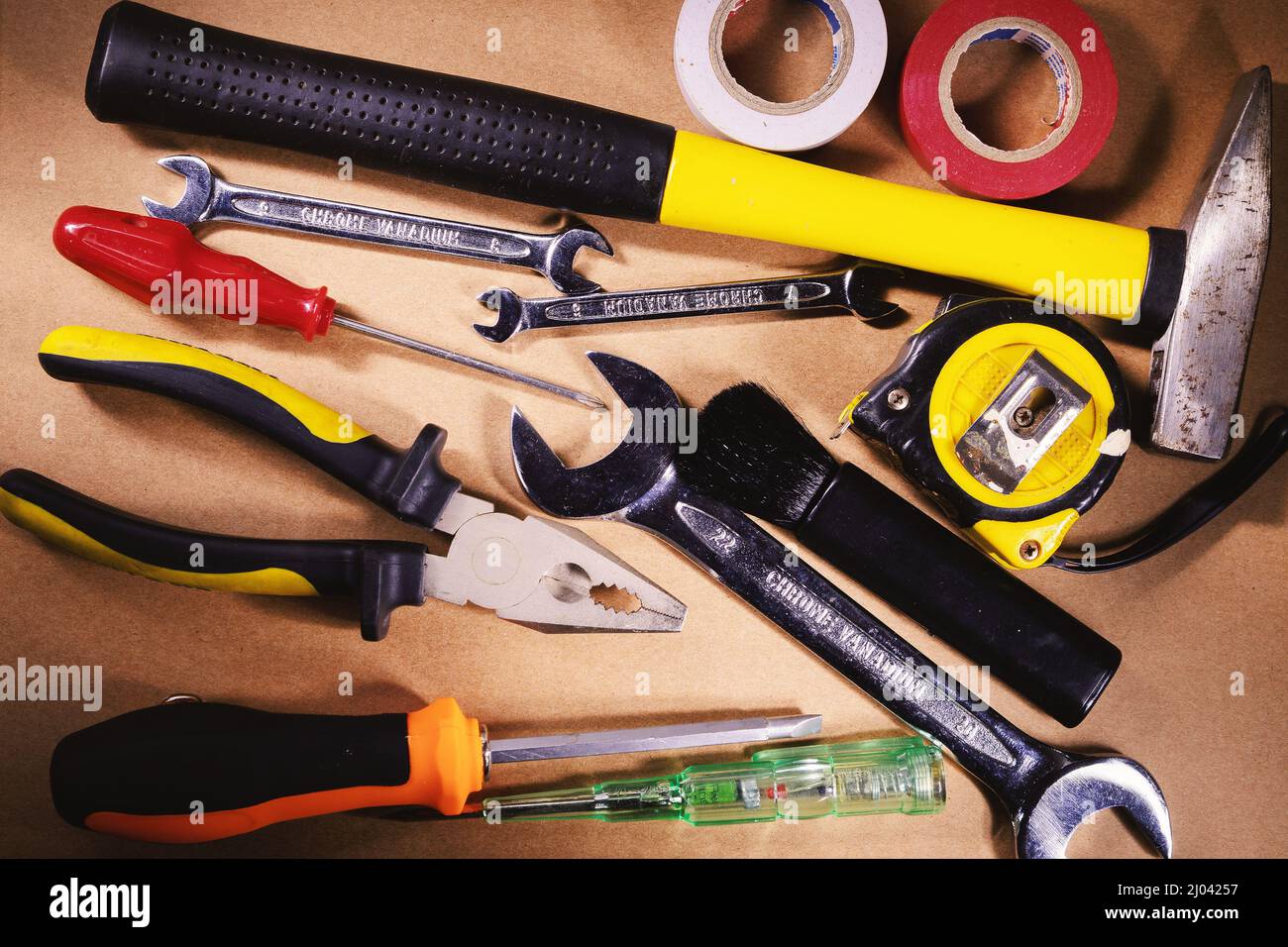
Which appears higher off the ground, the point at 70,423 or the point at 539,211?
the point at 539,211

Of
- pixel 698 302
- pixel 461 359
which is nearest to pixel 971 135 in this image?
pixel 698 302

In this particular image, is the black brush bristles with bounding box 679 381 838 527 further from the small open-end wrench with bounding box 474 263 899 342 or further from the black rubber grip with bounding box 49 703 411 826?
the black rubber grip with bounding box 49 703 411 826

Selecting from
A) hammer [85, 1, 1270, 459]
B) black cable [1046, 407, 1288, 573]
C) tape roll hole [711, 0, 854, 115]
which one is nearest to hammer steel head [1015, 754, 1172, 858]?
black cable [1046, 407, 1288, 573]

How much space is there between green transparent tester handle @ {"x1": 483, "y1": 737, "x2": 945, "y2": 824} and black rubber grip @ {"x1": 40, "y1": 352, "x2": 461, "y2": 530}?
448mm

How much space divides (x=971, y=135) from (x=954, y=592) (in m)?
0.63

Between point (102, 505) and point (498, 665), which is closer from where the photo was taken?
point (102, 505)

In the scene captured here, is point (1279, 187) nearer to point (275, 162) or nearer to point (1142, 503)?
point (1142, 503)

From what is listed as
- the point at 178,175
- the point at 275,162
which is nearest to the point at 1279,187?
the point at 275,162

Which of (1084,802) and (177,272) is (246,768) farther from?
(1084,802)

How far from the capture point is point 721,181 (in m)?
1.29

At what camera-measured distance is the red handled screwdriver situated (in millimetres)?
1270

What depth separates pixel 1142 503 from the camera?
4.76 ft
